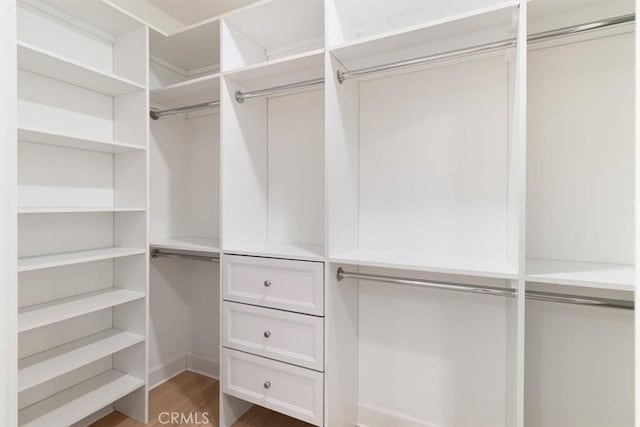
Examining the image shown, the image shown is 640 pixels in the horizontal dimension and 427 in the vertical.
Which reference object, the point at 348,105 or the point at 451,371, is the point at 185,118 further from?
the point at 451,371

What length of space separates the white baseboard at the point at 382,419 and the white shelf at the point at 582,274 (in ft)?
3.42

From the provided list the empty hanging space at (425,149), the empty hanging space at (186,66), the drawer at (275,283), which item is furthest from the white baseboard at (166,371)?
the empty hanging space at (186,66)

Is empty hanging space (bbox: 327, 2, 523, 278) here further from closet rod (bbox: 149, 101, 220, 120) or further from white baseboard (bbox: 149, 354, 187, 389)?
white baseboard (bbox: 149, 354, 187, 389)

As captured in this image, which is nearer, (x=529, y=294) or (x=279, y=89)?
(x=529, y=294)

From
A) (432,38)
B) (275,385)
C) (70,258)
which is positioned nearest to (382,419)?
(275,385)

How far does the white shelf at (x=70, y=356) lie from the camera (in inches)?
61.1

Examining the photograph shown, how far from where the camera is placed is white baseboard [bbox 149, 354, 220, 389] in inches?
92.2

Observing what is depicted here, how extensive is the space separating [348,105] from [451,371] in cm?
148

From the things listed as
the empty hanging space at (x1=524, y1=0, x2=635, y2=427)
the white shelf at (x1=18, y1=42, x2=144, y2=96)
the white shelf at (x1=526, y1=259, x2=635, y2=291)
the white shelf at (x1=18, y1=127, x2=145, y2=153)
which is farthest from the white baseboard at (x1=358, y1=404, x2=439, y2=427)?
the white shelf at (x1=18, y1=42, x2=144, y2=96)

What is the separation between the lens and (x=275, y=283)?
170cm

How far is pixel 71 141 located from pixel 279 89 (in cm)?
109

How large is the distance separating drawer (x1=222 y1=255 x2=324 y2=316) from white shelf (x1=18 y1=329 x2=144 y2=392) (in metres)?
0.68

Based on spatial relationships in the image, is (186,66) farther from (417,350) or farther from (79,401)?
(417,350)

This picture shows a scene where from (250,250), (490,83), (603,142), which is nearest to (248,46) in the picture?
→ (250,250)
